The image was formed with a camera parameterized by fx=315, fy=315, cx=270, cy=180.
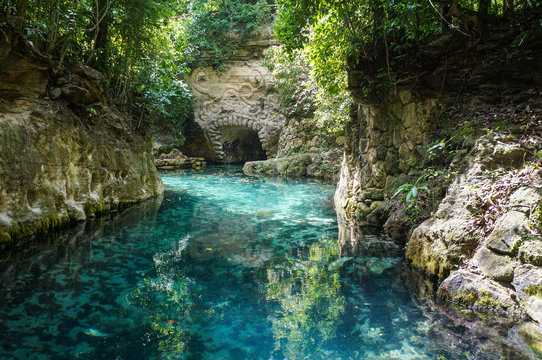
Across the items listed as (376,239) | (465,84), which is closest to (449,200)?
(376,239)

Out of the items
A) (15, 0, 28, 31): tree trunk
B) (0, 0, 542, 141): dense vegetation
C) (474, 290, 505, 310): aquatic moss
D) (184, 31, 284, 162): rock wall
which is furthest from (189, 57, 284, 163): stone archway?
(474, 290, 505, 310): aquatic moss

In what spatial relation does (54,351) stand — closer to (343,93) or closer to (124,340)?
(124,340)

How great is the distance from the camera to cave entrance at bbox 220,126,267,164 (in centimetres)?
2099

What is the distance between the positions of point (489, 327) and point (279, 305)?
177 centimetres

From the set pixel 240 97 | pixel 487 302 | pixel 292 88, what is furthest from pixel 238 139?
pixel 487 302

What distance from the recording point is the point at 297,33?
559 cm

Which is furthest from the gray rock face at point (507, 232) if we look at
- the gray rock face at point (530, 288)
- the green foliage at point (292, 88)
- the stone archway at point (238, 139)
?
the stone archway at point (238, 139)

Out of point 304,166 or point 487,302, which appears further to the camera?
point 304,166

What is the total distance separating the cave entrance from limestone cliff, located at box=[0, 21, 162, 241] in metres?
13.7

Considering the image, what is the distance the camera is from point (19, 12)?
419 cm

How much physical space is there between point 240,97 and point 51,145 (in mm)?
15309

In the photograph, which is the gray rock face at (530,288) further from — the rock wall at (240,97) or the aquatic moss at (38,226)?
the rock wall at (240,97)

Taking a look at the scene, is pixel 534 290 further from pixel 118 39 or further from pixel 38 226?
pixel 118 39

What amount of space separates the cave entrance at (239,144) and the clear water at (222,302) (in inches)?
623
